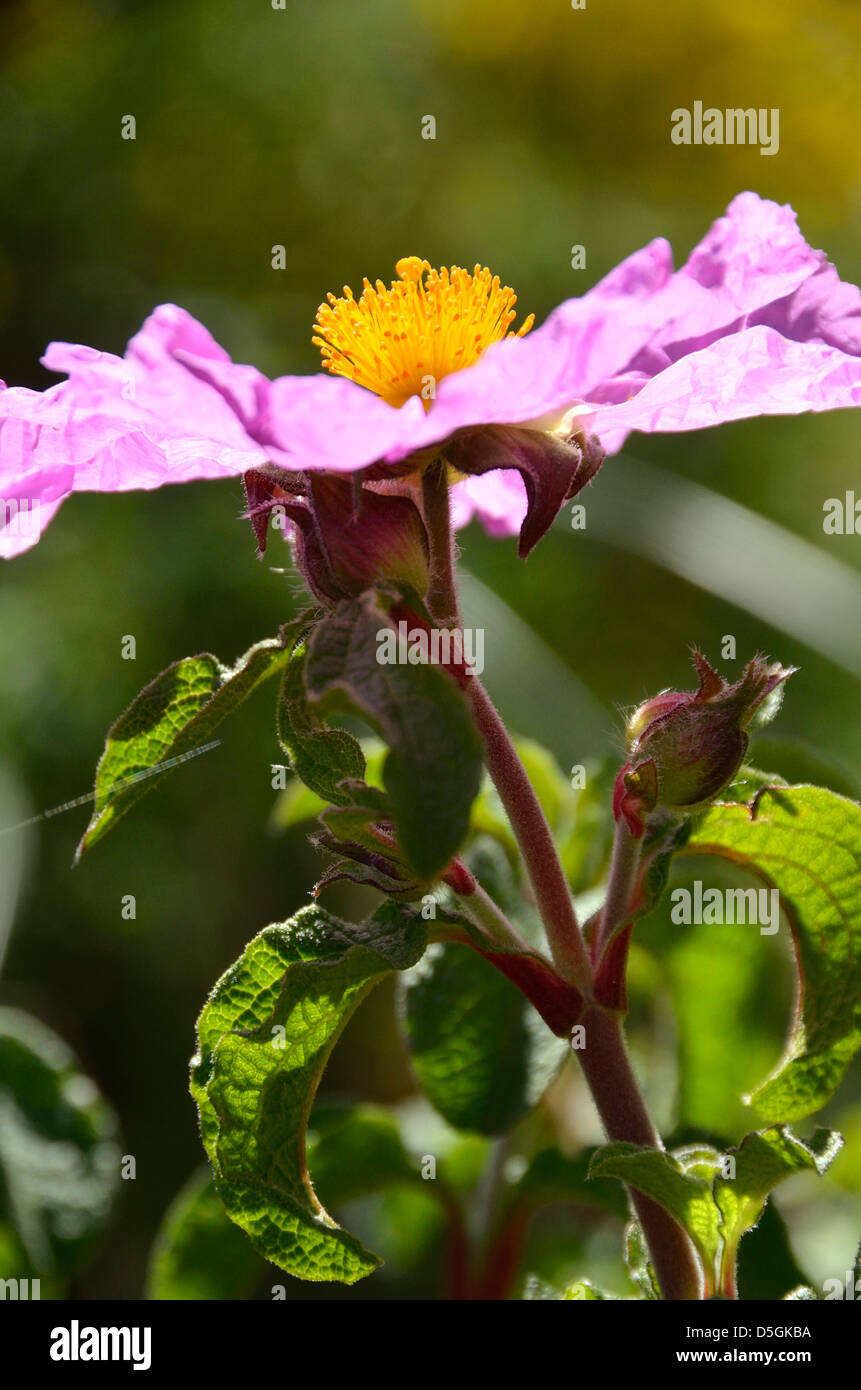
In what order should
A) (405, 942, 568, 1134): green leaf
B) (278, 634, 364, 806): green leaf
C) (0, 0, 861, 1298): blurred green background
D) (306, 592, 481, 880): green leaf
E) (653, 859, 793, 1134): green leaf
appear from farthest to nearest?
1. (0, 0, 861, 1298): blurred green background
2. (653, 859, 793, 1134): green leaf
3. (405, 942, 568, 1134): green leaf
4. (278, 634, 364, 806): green leaf
5. (306, 592, 481, 880): green leaf

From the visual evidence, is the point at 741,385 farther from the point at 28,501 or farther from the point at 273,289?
the point at 273,289

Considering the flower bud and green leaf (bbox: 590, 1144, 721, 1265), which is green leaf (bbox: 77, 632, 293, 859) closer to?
the flower bud

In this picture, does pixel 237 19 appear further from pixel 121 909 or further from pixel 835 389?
pixel 835 389

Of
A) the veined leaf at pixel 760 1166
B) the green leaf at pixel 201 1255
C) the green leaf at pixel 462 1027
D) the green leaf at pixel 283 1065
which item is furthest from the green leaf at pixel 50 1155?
the veined leaf at pixel 760 1166

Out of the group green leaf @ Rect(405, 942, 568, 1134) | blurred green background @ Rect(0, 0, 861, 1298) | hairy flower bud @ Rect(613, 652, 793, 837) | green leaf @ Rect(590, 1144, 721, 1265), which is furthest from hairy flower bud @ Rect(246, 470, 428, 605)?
blurred green background @ Rect(0, 0, 861, 1298)

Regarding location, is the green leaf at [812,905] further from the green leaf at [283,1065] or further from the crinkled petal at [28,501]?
the crinkled petal at [28,501]

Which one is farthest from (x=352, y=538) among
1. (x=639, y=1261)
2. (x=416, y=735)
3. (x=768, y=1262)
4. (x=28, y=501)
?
(x=768, y=1262)
